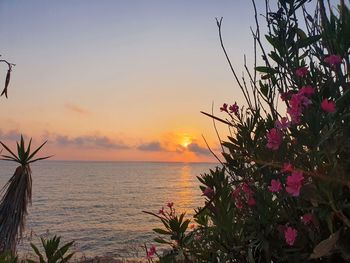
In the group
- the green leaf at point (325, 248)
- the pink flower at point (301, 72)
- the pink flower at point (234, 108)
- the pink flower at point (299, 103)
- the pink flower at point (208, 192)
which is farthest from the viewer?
the pink flower at point (234, 108)

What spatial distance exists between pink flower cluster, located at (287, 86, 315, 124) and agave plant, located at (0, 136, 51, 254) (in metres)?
2.67

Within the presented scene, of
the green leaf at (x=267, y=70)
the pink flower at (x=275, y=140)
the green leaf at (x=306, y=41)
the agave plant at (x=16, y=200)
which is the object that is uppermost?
the green leaf at (x=306, y=41)

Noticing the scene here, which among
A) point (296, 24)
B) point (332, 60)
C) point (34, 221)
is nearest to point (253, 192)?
point (332, 60)

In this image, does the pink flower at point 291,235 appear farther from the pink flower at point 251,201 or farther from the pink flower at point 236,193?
the pink flower at point 236,193

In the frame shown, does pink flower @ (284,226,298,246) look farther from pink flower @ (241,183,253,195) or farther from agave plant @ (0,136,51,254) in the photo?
agave plant @ (0,136,51,254)

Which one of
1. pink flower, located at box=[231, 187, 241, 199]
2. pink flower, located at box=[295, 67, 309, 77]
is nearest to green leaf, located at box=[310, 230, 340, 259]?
pink flower, located at box=[295, 67, 309, 77]

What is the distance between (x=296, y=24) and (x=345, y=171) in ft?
3.79

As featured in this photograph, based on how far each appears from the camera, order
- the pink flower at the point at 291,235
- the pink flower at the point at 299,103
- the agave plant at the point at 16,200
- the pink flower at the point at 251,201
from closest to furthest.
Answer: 1. the pink flower at the point at 299,103
2. the pink flower at the point at 291,235
3. the pink flower at the point at 251,201
4. the agave plant at the point at 16,200

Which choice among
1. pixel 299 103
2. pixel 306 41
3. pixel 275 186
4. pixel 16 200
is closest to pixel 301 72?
pixel 306 41

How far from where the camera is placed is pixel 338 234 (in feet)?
6.40

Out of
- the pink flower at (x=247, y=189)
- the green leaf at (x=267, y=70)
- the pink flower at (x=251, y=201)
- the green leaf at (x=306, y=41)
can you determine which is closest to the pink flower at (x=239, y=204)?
the pink flower at (x=247, y=189)

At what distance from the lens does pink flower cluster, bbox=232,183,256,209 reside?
2781 mm

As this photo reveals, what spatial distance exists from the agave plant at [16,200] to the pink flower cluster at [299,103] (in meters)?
2.67

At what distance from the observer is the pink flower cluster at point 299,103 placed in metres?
2.18
